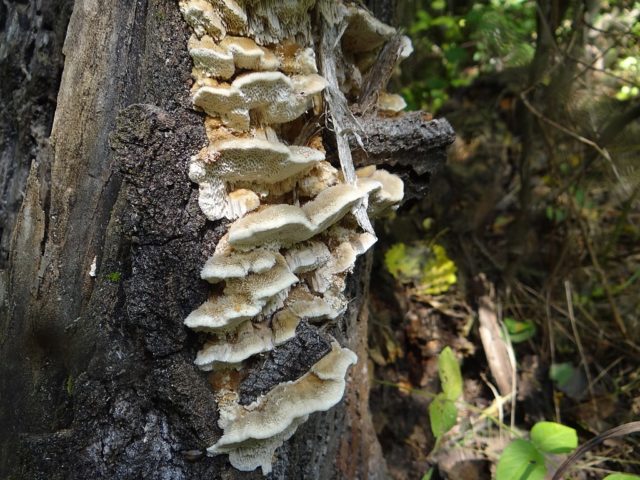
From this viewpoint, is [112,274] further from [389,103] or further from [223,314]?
[389,103]

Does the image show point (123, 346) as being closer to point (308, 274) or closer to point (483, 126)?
point (308, 274)

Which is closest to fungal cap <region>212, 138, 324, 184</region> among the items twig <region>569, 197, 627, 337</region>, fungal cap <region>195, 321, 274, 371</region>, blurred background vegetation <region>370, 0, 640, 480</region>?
fungal cap <region>195, 321, 274, 371</region>

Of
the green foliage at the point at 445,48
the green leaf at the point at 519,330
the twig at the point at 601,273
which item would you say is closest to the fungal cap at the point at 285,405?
the green leaf at the point at 519,330

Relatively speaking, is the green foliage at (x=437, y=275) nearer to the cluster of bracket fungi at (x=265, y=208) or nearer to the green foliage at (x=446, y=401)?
the green foliage at (x=446, y=401)

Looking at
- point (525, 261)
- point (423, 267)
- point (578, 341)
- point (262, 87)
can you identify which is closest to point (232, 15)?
point (262, 87)

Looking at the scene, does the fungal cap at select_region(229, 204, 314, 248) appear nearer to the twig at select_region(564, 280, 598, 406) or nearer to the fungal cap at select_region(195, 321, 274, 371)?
the fungal cap at select_region(195, 321, 274, 371)

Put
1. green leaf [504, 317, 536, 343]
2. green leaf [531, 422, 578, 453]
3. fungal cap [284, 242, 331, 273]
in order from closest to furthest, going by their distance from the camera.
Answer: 1. fungal cap [284, 242, 331, 273]
2. green leaf [531, 422, 578, 453]
3. green leaf [504, 317, 536, 343]

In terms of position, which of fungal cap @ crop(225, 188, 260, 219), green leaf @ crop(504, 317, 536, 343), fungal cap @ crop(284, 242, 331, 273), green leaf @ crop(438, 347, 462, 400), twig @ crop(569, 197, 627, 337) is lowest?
green leaf @ crop(504, 317, 536, 343)
